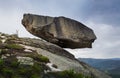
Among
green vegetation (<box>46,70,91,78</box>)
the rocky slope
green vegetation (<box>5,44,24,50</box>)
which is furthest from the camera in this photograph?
green vegetation (<box>5,44,24,50</box>)

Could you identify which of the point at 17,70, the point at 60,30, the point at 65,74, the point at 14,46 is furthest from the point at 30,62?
the point at 60,30

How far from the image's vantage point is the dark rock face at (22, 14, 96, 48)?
131 ft

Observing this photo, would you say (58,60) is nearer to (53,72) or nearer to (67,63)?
(67,63)

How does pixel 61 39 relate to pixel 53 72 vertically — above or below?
above

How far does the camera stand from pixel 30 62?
28.0 meters

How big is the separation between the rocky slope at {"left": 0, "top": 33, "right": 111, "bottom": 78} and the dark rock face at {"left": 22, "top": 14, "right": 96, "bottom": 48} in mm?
3845

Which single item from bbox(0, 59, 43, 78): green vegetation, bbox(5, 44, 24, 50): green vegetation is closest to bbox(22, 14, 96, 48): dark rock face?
bbox(5, 44, 24, 50): green vegetation

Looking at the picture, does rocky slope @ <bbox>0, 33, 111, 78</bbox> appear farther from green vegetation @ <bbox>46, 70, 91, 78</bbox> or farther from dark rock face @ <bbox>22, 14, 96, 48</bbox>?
dark rock face @ <bbox>22, 14, 96, 48</bbox>

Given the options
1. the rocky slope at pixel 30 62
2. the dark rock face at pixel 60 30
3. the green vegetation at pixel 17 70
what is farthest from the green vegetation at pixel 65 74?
the dark rock face at pixel 60 30

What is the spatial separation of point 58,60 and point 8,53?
5480mm

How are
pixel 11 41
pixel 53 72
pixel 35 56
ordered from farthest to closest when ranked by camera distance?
pixel 11 41
pixel 35 56
pixel 53 72

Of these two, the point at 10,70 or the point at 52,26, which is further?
the point at 52,26

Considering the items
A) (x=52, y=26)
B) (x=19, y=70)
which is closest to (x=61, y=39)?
(x=52, y=26)

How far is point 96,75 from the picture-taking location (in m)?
37.3
